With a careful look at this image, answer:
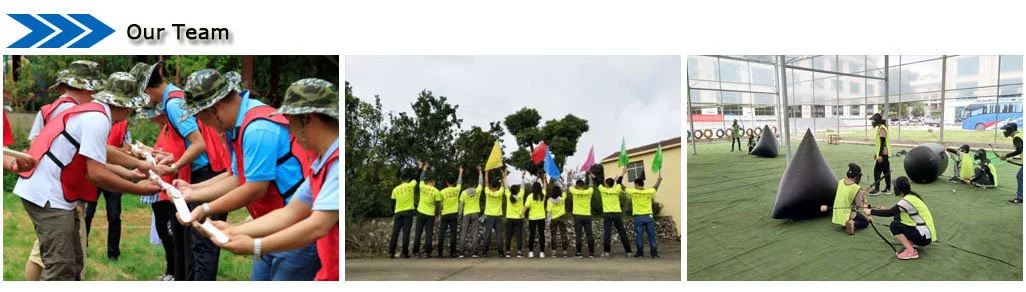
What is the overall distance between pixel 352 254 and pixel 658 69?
2.46m

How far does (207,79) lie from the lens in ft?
13.5

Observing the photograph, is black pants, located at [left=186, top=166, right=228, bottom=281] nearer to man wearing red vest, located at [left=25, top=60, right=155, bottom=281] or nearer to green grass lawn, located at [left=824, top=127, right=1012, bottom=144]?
man wearing red vest, located at [left=25, top=60, right=155, bottom=281]

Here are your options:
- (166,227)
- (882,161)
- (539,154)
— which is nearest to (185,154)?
(166,227)

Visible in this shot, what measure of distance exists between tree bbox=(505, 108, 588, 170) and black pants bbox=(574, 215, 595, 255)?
555mm

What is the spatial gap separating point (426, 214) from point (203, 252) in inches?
63.5

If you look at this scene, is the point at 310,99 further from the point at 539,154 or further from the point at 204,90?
the point at 539,154

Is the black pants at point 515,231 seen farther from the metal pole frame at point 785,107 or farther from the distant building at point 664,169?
the metal pole frame at point 785,107

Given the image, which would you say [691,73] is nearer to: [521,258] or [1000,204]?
[521,258]

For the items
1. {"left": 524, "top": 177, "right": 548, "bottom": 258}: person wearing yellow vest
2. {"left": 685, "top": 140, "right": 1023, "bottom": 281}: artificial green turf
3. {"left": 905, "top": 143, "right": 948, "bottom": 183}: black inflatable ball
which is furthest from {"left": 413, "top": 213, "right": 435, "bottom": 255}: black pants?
{"left": 905, "top": 143, "right": 948, "bottom": 183}: black inflatable ball

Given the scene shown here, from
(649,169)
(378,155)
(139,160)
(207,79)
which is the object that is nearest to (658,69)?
(649,169)

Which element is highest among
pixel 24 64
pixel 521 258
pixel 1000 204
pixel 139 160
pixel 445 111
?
pixel 24 64

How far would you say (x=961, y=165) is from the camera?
17.1 feet

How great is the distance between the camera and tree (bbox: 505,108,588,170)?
4.99 meters
